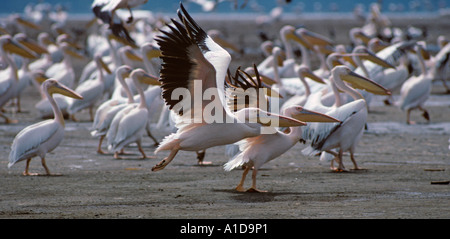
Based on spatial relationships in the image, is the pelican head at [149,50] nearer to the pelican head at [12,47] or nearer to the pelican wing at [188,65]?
the pelican head at [12,47]

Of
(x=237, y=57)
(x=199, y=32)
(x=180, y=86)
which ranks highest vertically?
(x=199, y=32)

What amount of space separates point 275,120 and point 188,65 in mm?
1173

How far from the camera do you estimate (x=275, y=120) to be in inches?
249

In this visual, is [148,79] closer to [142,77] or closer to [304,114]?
[142,77]

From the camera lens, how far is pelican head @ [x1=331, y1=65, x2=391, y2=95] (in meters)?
8.02

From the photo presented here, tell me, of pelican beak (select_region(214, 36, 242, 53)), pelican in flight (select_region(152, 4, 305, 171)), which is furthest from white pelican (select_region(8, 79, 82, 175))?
pelican beak (select_region(214, 36, 242, 53))

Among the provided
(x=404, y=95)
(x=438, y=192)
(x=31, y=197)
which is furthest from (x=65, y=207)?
(x=404, y=95)

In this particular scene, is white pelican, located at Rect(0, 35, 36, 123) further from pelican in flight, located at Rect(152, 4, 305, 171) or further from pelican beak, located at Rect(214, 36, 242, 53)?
pelican in flight, located at Rect(152, 4, 305, 171)

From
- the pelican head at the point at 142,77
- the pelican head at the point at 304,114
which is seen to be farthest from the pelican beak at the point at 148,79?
the pelican head at the point at 304,114

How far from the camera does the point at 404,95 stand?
39.0 ft

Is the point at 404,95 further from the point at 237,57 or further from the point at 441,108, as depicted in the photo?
the point at 237,57

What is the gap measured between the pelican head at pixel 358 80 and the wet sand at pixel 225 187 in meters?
0.78

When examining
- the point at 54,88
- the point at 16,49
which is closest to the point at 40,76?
the point at 16,49

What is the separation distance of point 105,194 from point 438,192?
8.96ft
